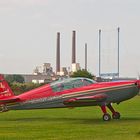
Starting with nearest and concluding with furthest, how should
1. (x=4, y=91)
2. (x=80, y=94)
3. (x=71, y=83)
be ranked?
(x=80, y=94) < (x=71, y=83) < (x=4, y=91)

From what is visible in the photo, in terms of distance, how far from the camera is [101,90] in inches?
850

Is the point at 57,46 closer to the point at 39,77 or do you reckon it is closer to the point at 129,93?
the point at 39,77

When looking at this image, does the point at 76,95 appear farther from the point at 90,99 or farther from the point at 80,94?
the point at 90,99

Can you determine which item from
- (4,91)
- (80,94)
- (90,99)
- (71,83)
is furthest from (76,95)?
(4,91)

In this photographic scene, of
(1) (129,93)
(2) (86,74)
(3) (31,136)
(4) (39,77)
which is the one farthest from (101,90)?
(4) (39,77)

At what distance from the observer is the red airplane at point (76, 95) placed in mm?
21547

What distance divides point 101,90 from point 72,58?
112m

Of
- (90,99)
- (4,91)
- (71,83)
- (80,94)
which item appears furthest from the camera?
(4,91)

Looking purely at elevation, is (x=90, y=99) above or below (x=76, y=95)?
below

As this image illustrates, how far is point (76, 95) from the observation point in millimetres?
21812

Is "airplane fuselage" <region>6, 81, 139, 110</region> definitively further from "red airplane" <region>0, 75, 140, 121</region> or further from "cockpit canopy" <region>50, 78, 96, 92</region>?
"cockpit canopy" <region>50, 78, 96, 92</region>

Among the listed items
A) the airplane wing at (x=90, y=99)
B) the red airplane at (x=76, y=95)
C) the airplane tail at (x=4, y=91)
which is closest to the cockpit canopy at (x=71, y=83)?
the red airplane at (x=76, y=95)

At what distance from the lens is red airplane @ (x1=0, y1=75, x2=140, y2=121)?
21.5 m

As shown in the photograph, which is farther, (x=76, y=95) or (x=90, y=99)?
(x=76, y=95)
